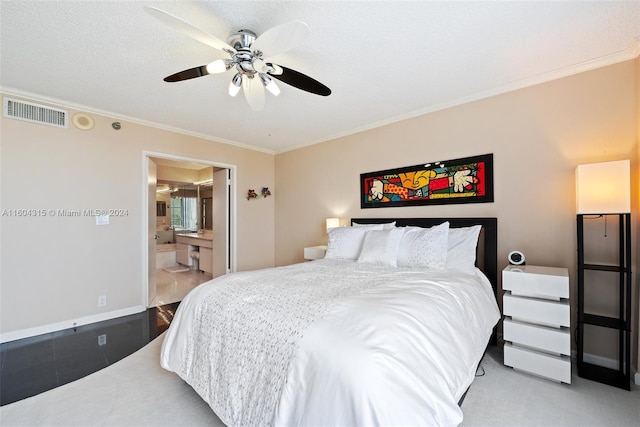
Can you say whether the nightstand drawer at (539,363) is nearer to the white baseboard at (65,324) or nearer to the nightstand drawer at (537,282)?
the nightstand drawer at (537,282)

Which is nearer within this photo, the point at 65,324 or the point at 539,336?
the point at 539,336

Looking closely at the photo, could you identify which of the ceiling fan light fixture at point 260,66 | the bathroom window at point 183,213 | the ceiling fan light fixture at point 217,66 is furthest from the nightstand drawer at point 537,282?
the bathroom window at point 183,213

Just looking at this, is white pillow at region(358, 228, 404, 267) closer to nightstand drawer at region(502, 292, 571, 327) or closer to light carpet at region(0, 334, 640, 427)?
nightstand drawer at region(502, 292, 571, 327)

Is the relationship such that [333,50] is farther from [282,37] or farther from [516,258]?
[516,258]

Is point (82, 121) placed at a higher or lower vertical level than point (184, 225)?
higher

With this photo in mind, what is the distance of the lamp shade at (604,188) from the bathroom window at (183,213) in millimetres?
7769

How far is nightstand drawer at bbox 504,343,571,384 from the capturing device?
1999mm

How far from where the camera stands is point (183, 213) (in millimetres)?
7734

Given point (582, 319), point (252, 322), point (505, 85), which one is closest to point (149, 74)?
point (252, 322)

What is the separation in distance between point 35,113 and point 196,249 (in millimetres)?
4049

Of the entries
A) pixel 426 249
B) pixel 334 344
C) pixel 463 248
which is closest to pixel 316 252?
pixel 426 249

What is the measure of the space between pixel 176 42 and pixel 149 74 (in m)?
0.65

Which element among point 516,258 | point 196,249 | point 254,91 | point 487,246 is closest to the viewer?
point 254,91

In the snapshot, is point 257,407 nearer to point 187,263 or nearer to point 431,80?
point 431,80
